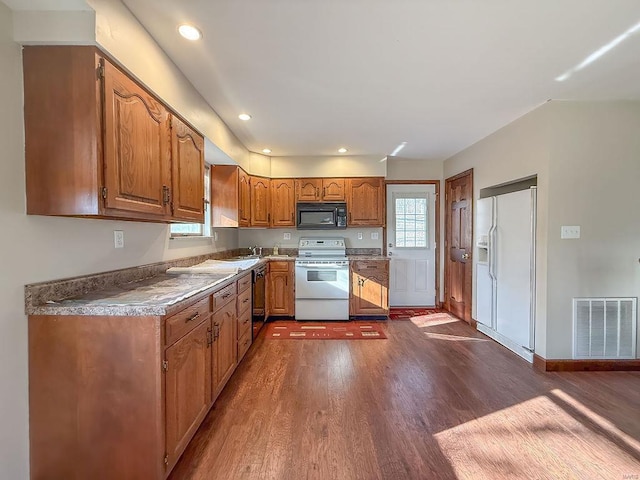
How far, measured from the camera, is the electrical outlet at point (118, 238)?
74.4 inches

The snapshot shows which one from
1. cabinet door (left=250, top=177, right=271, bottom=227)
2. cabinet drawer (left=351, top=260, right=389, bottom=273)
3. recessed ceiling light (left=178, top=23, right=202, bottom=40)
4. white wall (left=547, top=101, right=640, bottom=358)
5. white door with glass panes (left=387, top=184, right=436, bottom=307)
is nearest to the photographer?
recessed ceiling light (left=178, top=23, right=202, bottom=40)

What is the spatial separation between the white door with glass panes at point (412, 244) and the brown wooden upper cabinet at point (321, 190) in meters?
0.90

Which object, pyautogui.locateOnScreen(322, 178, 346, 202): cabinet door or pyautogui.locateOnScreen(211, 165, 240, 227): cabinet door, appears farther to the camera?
pyautogui.locateOnScreen(322, 178, 346, 202): cabinet door

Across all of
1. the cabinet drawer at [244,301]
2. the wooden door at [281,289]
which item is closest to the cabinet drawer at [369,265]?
the wooden door at [281,289]

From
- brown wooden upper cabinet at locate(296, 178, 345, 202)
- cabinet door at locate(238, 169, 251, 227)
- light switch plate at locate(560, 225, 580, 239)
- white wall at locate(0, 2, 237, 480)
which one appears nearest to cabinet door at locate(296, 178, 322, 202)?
brown wooden upper cabinet at locate(296, 178, 345, 202)

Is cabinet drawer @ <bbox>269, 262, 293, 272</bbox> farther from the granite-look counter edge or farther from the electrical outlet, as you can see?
the electrical outlet

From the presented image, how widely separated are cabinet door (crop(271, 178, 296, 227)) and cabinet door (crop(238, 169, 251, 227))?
1.54ft

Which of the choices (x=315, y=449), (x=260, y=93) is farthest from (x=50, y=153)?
(x=315, y=449)

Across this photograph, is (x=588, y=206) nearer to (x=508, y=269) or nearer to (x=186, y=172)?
(x=508, y=269)

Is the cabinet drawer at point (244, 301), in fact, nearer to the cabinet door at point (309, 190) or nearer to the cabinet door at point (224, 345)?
the cabinet door at point (224, 345)

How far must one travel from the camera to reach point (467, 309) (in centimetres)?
416

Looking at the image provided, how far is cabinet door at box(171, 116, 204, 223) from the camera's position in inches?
80.7

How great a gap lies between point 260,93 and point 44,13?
144cm

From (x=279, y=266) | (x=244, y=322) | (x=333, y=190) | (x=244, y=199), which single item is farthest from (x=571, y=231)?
(x=244, y=199)
